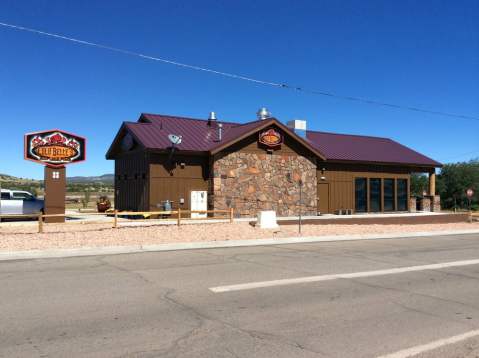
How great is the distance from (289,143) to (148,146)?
29.9 feet

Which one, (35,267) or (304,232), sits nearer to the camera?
(35,267)

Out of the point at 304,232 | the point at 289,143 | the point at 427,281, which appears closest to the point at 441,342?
the point at 427,281

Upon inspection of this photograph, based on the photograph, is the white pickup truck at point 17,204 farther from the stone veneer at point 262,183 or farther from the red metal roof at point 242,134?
the stone veneer at point 262,183

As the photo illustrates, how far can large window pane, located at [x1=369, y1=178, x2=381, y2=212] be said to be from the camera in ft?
107

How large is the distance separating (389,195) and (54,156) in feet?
76.6

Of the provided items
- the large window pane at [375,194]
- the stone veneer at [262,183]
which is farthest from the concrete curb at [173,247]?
the large window pane at [375,194]

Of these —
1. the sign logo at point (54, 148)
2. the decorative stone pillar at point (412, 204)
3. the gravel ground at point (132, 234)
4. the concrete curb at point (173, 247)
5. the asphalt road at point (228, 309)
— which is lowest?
the asphalt road at point (228, 309)

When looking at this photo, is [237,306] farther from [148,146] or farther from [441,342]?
[148,146]

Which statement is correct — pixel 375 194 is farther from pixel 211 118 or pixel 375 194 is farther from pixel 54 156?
pixel 54 156

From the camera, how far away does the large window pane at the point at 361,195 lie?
32.0 m

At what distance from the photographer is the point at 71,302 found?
707 centimetres

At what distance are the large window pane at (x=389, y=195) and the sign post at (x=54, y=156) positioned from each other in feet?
71.2

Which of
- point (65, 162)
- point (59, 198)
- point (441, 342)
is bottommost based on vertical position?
point (441, 342)

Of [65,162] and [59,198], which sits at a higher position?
[65,162]
